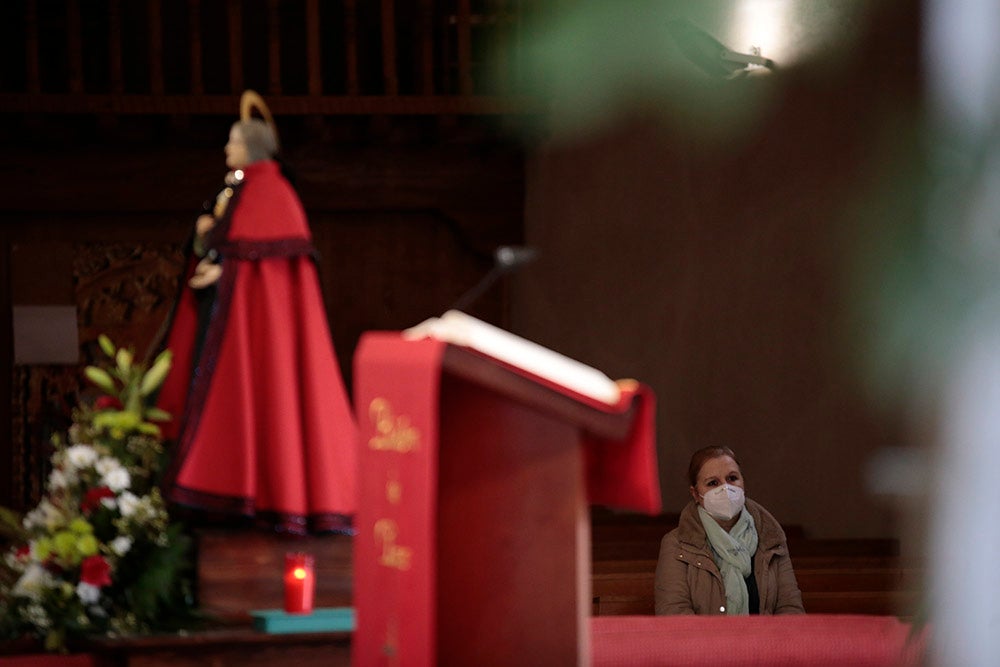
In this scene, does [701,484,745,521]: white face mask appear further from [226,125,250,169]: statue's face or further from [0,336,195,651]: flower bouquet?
[226,125,250,169]: statue's face

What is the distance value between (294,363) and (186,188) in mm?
6150

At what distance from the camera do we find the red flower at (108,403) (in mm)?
3875

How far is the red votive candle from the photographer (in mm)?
3705

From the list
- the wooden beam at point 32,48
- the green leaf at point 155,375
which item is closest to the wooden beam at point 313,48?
the wooden beam at point 32,48

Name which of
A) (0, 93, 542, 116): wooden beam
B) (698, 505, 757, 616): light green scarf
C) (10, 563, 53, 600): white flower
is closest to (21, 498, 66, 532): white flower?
(10, 563, 53, 600): white flower

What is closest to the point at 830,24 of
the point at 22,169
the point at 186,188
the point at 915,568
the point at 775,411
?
the point at 775,411

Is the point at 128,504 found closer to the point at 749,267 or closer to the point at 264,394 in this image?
the point at 264,394

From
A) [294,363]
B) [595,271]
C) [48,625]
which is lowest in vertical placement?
[48,625]

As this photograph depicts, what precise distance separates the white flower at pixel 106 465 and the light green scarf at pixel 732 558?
5.75 ft

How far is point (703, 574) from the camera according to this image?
15.0ft

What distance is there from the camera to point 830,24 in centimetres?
683

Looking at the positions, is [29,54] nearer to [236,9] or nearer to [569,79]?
[236,9]

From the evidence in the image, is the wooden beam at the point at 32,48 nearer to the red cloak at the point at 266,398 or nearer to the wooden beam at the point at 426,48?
the wooden beam at the point at 426,48

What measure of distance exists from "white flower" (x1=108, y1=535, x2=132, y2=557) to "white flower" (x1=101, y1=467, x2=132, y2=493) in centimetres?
12
